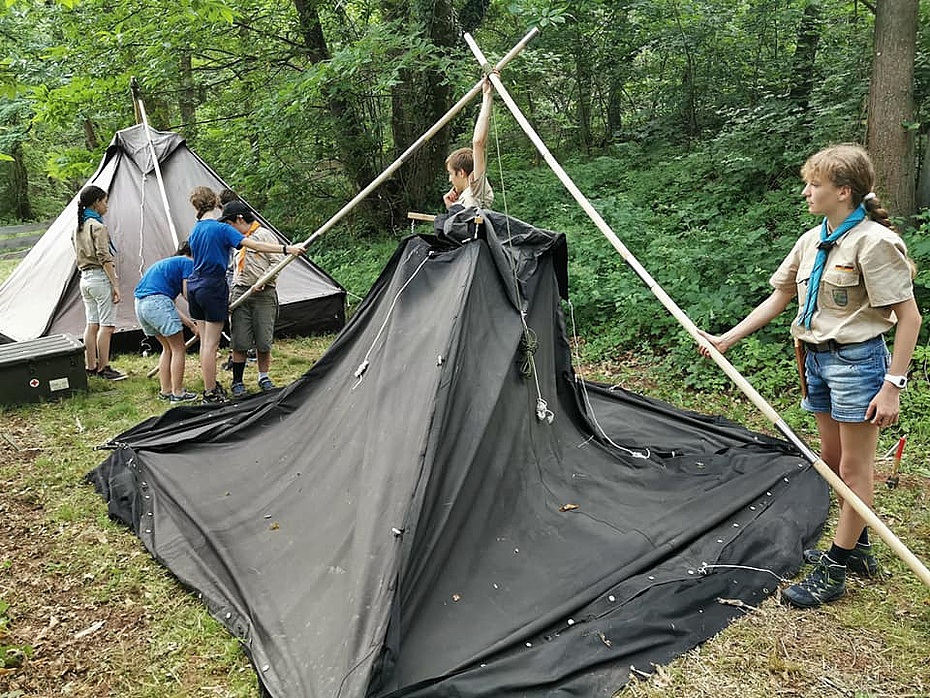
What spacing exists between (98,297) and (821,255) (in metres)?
5.54

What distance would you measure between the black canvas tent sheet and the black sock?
26 centimetres

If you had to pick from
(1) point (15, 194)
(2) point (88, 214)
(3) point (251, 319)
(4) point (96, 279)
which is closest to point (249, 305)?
(3) point (251, 319)

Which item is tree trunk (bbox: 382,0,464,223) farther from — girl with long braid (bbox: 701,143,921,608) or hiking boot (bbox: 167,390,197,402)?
girl with long braid (bbox: 701,143,921,608)

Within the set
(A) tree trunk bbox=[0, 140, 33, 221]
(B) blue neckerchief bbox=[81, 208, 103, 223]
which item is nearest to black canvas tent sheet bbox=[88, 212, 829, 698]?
(B) blue neckerchief bbox=[81, 208, 103, 223]

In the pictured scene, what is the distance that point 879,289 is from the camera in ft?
8.23

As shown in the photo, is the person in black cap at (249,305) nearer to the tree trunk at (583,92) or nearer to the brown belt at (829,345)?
the brown belt at (829,345)

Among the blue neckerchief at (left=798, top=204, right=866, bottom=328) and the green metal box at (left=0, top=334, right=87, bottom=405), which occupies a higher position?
the blue neckerchief at (left=798, top=204, right=866, bottom=328)

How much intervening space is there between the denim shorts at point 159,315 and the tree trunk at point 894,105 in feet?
18.2

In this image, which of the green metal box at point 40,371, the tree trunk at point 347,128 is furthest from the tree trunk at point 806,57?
the green metal box at point 40,371

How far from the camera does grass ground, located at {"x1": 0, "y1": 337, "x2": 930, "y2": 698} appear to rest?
2.49 metres

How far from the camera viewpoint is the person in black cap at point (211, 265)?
16.7ft

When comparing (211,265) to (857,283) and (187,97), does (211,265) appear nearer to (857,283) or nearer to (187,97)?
(857,283)

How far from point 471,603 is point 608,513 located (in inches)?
36.5

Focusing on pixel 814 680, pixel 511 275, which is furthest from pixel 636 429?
pixel 814 680
